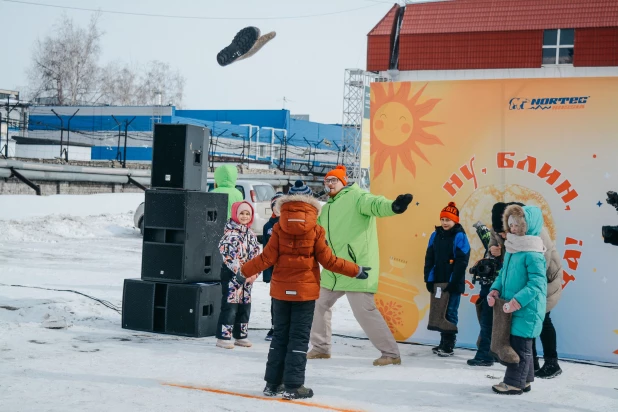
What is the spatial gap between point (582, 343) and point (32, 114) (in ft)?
179

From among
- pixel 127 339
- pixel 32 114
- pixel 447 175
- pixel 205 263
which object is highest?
pixel 32 114

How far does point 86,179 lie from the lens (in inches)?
984

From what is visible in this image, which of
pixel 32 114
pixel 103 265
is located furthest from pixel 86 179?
pixel 32 114

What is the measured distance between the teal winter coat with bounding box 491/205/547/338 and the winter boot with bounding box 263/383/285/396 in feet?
6.21

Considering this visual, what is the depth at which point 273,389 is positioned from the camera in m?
6.17

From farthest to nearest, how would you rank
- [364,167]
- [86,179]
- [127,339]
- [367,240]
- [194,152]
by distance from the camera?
1. [364,167]
2. [86,179]
3. [194,152]
4. [127,339]
5. [367,240]

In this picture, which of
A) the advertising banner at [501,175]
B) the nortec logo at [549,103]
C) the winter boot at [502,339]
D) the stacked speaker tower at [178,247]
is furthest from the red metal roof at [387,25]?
the winter boot at [502,339]

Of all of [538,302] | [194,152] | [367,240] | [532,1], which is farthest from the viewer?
[532,1]

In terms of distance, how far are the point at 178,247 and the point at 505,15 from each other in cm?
2824

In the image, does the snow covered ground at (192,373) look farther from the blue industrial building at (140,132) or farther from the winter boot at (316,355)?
the blue industrial building at (140,132)

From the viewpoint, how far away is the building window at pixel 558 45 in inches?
1294

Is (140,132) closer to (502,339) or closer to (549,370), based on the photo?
(549,370)

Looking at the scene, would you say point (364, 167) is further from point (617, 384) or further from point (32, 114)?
point (32, 114)

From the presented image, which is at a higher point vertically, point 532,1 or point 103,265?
point 532,1
